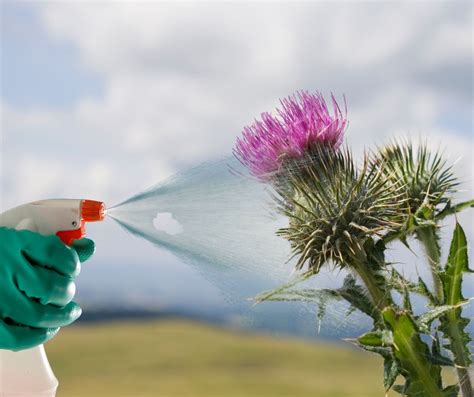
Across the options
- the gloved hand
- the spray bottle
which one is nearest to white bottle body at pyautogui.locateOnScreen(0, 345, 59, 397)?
the spray bottle

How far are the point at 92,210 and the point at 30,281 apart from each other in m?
0.32

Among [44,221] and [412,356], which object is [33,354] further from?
[412,356]

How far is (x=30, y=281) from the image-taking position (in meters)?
2.22

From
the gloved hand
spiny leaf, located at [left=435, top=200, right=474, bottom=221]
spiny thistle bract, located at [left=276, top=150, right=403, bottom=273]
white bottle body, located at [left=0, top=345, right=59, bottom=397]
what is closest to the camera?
the gloved hand

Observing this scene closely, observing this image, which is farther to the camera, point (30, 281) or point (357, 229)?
point (357, 229)

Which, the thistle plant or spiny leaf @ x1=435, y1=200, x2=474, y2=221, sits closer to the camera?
the thistle plant

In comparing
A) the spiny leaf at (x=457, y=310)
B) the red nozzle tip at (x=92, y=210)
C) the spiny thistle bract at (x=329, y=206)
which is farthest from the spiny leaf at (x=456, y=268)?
the red nozzle tip at (x=92, y=210)

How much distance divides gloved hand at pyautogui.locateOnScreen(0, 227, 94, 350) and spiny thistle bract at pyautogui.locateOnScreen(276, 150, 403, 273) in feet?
3.12

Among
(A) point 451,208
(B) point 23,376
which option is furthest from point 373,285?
(B) point 23,376

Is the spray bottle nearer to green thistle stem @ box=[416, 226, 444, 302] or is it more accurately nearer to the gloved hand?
the gloved hand

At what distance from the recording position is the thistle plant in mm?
2406

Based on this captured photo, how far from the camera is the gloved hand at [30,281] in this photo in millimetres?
2232

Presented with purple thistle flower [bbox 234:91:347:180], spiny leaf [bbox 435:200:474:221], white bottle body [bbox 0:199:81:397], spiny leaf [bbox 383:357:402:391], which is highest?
purple thistle flower [bbox 234:91:347:180]

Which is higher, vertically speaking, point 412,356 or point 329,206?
point 329,206
